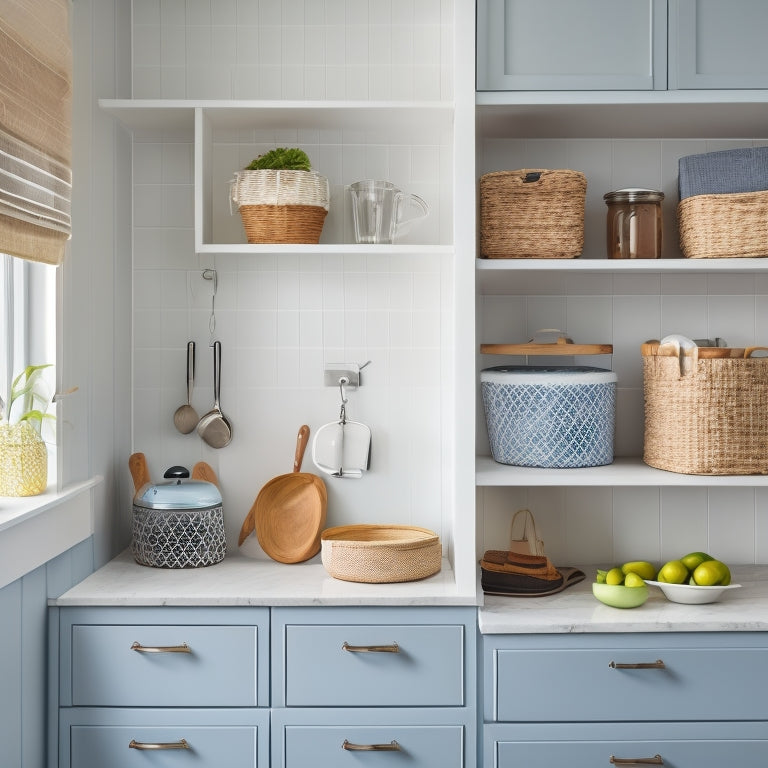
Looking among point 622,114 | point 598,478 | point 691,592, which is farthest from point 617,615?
point 622,114

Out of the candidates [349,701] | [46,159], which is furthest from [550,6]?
[349,701]

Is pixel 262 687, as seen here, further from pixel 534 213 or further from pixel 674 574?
pixel 534 213

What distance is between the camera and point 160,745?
1.85m

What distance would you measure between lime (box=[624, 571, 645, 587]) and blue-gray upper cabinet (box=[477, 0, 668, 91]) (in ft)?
3.81

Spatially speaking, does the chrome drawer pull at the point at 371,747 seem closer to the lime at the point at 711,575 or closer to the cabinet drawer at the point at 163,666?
the cabinet drawer at the point at 163,666

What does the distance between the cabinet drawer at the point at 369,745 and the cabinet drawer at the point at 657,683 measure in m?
0.28

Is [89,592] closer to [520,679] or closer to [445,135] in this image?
[520,679]

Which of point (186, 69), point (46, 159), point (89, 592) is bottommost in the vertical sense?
point (89, 592)

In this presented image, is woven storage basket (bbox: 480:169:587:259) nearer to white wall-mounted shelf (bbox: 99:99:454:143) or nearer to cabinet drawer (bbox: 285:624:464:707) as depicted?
white wall-mounted shelf (bbox: 99:99:454:143)

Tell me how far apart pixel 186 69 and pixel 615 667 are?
1927 millimetres

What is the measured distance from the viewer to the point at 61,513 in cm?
184

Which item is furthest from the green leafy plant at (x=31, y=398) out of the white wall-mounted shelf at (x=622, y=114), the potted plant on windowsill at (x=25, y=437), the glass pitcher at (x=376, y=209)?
the white wall-mounted shelf at (x=622, y=114)

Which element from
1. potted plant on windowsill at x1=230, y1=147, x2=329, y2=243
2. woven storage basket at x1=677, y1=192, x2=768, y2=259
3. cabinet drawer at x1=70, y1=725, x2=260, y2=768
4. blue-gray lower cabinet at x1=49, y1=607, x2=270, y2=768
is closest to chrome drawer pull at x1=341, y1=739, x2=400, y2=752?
blue-gray lower cabinet at x1=49, y1=607, x2=270, y2=768

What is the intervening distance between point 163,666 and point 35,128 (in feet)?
3.94
